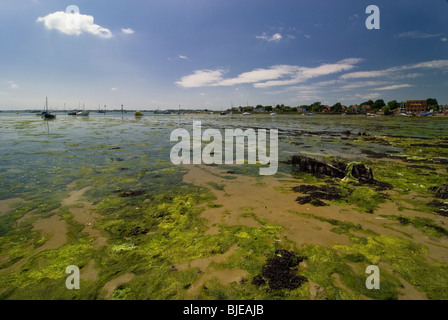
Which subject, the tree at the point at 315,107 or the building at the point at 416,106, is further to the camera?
the tree at the point at 315,107

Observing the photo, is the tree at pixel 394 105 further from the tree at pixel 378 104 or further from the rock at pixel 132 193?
the rock at pixel 132 193

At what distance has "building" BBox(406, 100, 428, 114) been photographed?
5428 inches

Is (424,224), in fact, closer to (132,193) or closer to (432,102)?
(132,193)

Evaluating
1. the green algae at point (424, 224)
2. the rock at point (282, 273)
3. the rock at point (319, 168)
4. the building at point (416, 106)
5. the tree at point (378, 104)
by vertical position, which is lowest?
the rock at point (282, 273)

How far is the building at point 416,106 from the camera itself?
138 metres

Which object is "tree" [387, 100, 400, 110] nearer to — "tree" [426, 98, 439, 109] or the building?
the building

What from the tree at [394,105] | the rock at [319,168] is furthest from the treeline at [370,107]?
the rock at [319,168]

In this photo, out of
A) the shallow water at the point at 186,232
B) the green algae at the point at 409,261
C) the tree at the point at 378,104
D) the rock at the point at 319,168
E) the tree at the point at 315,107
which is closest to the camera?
the green algae at the point at 409,261

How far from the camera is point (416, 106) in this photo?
137875 millimetres

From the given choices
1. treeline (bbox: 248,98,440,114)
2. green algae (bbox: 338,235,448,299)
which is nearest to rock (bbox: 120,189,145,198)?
green algae (bbox: 338,235,448,299)

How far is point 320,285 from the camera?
12.4 ft

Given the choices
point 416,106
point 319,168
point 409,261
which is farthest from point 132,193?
point 416,106
